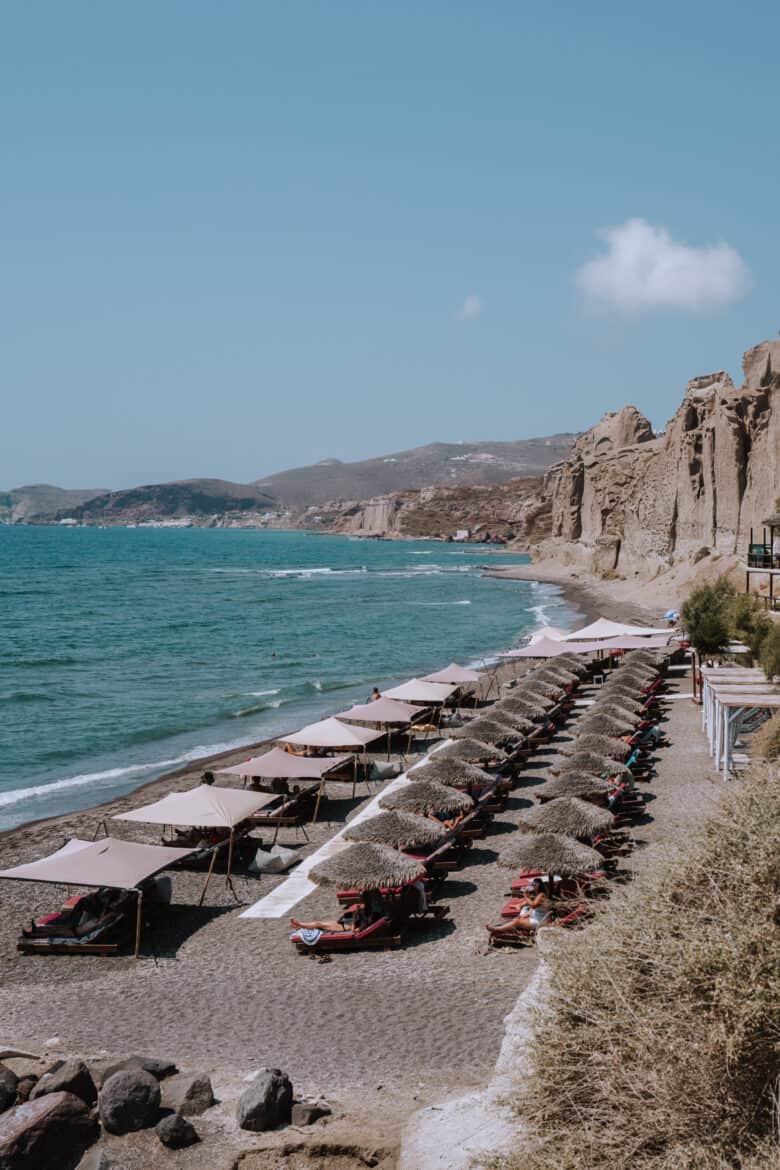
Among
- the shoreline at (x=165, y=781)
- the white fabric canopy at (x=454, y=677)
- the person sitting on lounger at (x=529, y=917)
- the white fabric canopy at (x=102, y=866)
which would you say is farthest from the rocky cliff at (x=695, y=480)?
the white fabric canopy at (x=102, y=866)

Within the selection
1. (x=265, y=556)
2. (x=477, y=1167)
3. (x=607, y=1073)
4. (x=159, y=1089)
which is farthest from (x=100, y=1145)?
(x=265, y=556)

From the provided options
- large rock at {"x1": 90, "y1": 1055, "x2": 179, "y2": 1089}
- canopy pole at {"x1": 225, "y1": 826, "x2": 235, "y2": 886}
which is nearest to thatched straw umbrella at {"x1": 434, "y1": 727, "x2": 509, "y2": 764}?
canopy pole at {"x1": 225, "y1": 826, "x2": 235, "y2": 886}

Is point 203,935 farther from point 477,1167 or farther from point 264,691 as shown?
point 264,691

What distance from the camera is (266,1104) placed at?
30.8 ft

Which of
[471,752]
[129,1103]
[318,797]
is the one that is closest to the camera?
[129,1103]

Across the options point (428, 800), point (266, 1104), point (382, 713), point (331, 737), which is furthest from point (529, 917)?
point (382, 713)

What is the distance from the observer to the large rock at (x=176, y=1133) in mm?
9195

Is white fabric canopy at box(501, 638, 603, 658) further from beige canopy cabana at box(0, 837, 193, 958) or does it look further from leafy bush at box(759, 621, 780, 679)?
beige canopy cabana at box(0, 837, 193, 958)

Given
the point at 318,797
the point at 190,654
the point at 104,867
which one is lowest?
the point at 190,654

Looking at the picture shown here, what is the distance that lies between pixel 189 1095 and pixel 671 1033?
5.50 meters

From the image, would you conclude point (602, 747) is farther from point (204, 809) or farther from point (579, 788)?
point (204, 809)

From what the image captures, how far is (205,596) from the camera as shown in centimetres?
8894

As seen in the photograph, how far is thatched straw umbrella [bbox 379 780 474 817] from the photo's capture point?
17.9 m

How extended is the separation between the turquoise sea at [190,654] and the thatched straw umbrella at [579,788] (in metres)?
12.2
